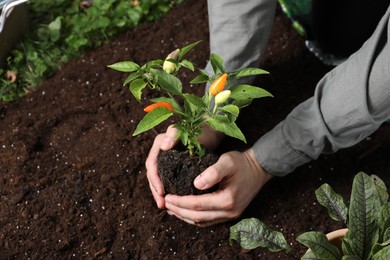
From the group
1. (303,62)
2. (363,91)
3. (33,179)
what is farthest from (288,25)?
(33,179)

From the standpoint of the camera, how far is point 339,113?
1.42 meters

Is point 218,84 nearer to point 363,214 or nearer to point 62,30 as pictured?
point 363,214

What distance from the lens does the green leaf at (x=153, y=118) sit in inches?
48.6

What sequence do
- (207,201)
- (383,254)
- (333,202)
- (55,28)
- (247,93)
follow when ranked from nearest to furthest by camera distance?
(383,254), (247,93), (333,202), (207,201), (55,28)

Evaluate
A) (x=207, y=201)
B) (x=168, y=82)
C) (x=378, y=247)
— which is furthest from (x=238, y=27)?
(x=378, y=247)

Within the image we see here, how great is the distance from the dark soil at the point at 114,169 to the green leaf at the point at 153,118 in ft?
1.60

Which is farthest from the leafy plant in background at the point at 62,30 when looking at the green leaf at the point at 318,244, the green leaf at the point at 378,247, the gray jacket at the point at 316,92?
the green leaf at the point at 378,247

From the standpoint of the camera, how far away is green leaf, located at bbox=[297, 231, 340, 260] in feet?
4.07

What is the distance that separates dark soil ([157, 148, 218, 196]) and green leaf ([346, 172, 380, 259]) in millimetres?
400

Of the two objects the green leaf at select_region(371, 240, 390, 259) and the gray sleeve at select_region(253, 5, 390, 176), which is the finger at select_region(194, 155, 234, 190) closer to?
the gray sleeve at select_region(253, 5, 390, 176)

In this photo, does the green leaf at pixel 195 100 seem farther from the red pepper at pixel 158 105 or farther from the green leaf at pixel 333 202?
the green leaf at pixel 333 202

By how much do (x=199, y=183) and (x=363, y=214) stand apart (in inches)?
16.5

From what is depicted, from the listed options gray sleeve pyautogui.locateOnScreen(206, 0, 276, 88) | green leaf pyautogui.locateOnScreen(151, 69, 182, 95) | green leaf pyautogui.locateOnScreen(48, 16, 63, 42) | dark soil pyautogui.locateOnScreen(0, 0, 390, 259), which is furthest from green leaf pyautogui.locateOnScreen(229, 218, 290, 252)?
green leaf pyautogui.locateOnScreen(48, 16, 63, 42)

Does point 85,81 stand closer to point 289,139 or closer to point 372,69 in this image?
point 289,139
